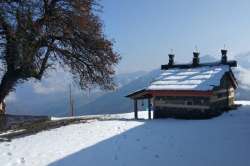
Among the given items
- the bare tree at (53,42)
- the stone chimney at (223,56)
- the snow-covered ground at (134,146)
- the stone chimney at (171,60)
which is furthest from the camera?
the stone chimney at (171,60)

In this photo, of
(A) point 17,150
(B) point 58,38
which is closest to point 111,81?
(B) point 58,38

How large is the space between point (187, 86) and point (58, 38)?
398 inches

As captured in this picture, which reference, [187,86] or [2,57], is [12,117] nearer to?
[2,57]

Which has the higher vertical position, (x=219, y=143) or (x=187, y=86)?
(x=187, y=86)

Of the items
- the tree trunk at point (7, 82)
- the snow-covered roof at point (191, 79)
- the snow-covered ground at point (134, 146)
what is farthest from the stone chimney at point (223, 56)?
the tree trunk at point (7, 82)

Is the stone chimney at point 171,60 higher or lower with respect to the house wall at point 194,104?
higher

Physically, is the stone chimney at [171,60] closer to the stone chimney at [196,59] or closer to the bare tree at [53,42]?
the stone chimney at [196,59]

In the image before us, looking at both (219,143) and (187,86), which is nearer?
(219,143)

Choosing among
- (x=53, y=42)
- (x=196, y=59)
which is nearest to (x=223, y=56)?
(x=196, y=59)

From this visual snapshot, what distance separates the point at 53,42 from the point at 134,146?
1227cm

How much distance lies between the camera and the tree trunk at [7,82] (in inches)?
977

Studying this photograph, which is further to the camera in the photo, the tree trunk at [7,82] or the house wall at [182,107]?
the house wall at [182,107]

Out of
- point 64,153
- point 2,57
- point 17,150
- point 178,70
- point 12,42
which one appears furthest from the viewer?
point 178,70

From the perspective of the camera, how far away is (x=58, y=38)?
25406 mm
